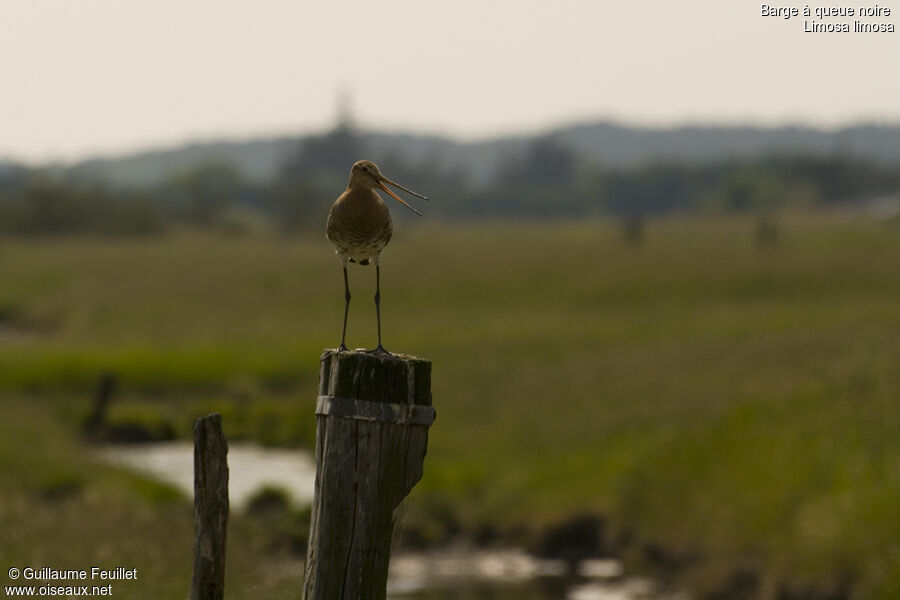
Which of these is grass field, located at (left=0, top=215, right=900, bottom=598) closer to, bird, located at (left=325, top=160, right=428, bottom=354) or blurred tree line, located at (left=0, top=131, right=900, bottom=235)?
bird, located at (left=325, top=160, right=428, bottom=354)

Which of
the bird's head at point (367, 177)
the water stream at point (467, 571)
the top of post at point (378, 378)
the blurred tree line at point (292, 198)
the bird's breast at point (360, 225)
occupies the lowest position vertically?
the water stream at point (467, 571)

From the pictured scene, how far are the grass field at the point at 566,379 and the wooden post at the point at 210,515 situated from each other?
1.07 m

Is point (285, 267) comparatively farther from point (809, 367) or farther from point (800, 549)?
point (800, 549)

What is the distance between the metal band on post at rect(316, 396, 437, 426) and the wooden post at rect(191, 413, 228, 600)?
0.89 meters

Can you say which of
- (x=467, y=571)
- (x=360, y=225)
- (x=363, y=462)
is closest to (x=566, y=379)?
(x=467, y=571)

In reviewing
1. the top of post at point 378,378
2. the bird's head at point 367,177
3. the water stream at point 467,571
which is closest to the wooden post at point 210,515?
the top of post at point 378,378

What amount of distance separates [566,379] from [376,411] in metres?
24.8

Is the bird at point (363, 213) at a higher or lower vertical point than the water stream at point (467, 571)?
higher

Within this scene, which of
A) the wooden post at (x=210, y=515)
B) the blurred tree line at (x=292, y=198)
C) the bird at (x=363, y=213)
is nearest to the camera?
the wooden post at (x=210, y=515)

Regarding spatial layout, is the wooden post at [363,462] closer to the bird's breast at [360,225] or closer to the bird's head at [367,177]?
the bird's breast at [360,225]

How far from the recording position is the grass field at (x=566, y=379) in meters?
19.6

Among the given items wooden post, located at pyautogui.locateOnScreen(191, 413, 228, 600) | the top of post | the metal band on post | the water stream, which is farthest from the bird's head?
the water stream

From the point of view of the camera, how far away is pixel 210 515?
693cm

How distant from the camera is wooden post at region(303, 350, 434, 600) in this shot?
6.22 m
